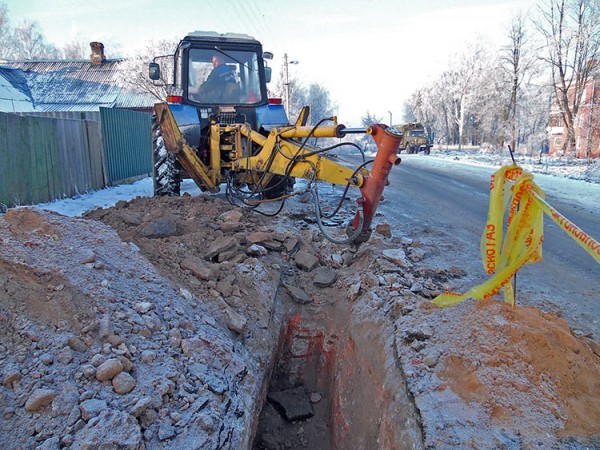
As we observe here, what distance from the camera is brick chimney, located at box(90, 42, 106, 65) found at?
29.4m

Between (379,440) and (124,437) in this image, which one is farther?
(379,440)

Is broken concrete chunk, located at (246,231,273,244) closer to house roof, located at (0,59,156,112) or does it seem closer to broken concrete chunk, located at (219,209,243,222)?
broken concrete chunk, located at (219,209,243,222)

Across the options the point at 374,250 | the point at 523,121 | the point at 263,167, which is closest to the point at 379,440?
the point at 374,250

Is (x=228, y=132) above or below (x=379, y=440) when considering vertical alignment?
above

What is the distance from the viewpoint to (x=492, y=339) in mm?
3016

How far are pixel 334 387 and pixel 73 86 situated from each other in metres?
28.6

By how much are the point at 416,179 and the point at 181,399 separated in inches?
491

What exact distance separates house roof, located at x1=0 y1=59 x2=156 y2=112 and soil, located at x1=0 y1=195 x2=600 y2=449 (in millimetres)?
23966

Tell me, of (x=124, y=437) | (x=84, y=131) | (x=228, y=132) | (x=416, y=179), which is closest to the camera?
(x=124, y=437)

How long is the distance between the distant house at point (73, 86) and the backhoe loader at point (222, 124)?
19.2m

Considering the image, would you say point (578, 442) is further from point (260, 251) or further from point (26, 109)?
point (26, 109)

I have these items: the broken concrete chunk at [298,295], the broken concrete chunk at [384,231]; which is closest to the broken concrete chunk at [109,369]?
the broken concrete chunk at [298,295]

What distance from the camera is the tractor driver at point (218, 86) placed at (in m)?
8.00

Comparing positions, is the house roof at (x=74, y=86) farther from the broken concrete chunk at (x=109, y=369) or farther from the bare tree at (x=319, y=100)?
the bare tree at (x=319, y=100)
